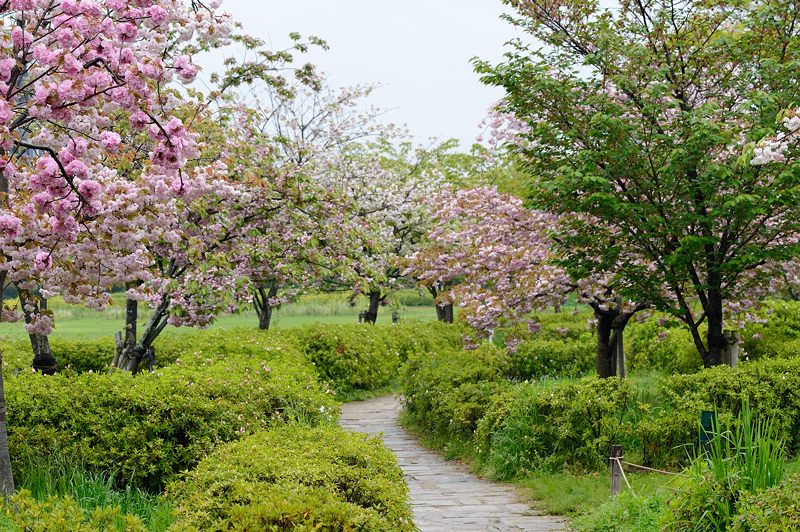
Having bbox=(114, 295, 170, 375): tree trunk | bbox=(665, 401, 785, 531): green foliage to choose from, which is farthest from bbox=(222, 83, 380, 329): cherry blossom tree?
bbox=(665, 401, 785, 531): green foliage

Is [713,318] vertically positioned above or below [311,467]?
above

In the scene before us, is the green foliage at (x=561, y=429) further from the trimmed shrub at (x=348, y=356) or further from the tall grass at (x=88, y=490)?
the trimmed shrub at (x=348, y=356)

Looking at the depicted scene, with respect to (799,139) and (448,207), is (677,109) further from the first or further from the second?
(448,207)

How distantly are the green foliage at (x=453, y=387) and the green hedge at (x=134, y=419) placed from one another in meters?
3.03

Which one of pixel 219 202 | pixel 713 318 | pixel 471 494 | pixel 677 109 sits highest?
pixel 677 109

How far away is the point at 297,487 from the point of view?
14.9ft

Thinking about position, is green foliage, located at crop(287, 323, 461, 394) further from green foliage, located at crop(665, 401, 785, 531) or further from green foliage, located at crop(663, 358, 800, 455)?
green foliage, located at crop(665, 401, 785, 531)

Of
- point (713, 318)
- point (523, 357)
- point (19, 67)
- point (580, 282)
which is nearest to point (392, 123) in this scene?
point (523, 357)

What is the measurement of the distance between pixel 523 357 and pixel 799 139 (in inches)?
290

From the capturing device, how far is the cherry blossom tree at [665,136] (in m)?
8.63

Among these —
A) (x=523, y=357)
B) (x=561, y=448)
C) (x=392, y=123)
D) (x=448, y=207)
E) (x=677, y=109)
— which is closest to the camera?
(x=561, y=448)

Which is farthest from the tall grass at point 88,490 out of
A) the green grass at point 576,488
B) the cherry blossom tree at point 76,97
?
Answer: the green grass at point 576,488

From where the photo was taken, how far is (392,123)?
68.9 ft

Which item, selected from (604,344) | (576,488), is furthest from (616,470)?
(604,344)
